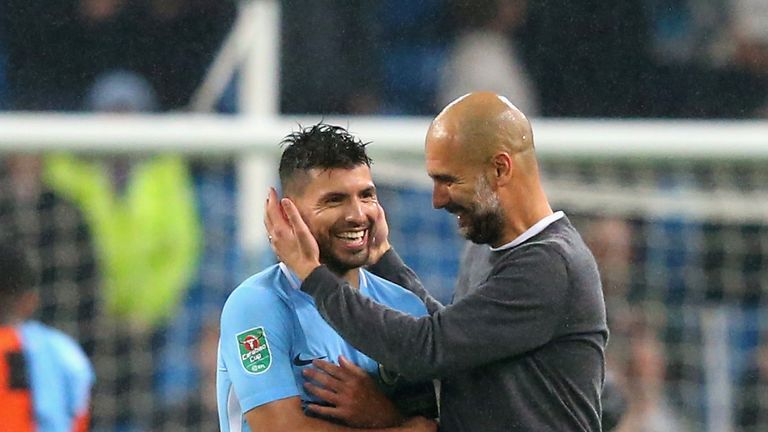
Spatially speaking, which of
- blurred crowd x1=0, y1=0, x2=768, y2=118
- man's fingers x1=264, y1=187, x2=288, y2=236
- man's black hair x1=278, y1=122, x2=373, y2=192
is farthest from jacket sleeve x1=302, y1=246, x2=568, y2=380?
blurred crowd x1=0, y1=0, x2=768, y2=118

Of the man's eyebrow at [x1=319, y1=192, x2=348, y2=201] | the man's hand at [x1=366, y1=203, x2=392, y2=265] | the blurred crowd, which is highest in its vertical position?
the blurred crowd

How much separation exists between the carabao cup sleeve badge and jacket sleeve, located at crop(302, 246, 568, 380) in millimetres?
163

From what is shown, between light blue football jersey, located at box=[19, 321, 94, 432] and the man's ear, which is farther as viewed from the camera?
light blue football jersey, located at box=[19, 321, 94, 432]

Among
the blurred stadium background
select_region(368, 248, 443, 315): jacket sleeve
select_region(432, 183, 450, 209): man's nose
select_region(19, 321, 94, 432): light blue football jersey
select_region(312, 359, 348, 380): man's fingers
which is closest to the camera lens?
select_region(312, 359, 348, 380): man's fingers

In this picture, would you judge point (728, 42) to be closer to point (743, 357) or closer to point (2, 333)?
point (743, 357)

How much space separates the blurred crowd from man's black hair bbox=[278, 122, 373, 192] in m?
4.76

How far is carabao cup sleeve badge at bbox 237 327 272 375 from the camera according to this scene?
3.31 m

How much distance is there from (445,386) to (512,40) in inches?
221

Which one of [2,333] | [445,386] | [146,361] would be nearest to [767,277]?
[146,361]

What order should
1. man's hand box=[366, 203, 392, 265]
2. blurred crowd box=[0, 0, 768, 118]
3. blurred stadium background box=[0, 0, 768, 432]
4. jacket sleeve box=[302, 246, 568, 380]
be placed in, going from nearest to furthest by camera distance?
jacket sleeve box=[302, 246, 568, 380] < man's hand box=[366, 203, 392, 265] < blurred stadium background box=[0, 0, 768, 432] < blurred crowd box=[0, 0, 768, 118]

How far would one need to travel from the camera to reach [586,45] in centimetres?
894

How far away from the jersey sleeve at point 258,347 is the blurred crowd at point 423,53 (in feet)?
15.9

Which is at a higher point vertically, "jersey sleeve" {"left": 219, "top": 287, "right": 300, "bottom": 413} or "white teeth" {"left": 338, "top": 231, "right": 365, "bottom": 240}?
"white teeth" {"left": 338, "top": 231, "right": 365, "bottom": 240}

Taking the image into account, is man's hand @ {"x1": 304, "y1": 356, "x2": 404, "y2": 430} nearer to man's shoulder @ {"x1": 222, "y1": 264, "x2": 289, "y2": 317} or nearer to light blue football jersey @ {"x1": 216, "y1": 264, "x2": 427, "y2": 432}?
light blue football jersey @ {"x1": 216, "y1": 264, "x2": 427, "y2": 432}
